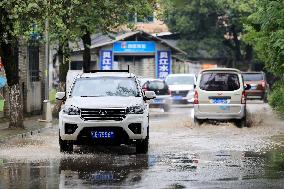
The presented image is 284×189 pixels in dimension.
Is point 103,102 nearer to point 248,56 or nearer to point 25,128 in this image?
point 25,128

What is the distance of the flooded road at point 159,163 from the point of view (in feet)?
38.4

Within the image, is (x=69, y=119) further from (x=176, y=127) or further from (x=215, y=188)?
(x=176, y=127)

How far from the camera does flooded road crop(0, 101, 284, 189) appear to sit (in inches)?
460

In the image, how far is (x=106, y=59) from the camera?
54062 millimetres

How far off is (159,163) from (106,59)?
131 feet

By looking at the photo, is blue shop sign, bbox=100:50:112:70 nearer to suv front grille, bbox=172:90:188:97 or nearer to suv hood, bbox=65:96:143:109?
suv front grille, bbox=172:90:188:97

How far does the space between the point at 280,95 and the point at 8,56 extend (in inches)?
489

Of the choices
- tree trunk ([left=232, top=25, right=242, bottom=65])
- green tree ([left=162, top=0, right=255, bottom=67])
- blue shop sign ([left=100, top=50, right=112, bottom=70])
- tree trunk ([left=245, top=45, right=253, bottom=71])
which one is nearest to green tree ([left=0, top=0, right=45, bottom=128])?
blue shop sign ([left=100, top=50, right=112, bottom=70])

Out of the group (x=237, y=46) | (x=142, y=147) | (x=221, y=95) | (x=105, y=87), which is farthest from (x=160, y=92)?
(x=237, y=46)

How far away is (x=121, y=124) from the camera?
1593 cm

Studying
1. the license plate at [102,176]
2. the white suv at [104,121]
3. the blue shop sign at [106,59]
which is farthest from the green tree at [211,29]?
the license plate at [102,176]

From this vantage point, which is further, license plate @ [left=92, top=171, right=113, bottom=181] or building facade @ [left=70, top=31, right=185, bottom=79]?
building facade @ [left=70, top=31, right=185, bottom=79]

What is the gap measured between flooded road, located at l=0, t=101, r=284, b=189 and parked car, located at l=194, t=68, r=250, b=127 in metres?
2.05

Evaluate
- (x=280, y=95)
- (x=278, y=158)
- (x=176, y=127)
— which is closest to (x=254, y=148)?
(x=278, y=158)
